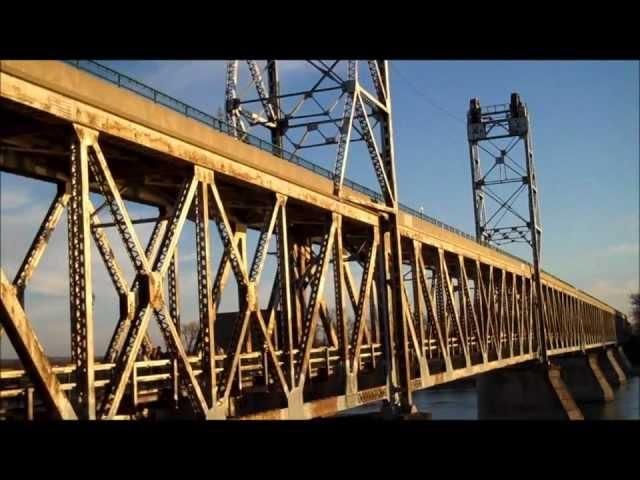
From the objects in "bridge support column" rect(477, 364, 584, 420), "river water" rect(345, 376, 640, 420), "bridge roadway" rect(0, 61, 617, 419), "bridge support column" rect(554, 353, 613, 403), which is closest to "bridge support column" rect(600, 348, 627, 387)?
"river water" rect(345, 376, 640, 420)

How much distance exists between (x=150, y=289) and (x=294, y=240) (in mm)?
13689

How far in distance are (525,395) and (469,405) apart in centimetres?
1948

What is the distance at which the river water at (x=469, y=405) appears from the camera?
63.1m

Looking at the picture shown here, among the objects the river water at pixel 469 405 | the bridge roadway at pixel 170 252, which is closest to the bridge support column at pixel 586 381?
the river water at pixel 469 405

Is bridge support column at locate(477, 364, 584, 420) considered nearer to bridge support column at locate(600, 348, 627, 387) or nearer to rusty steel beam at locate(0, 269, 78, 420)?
rusty steel beam at locate(0, 269, 78, 420)

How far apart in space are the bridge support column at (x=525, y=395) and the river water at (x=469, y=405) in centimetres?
222

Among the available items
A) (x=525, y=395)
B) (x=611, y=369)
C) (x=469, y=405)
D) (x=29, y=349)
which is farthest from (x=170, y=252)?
(x=611, y=369)

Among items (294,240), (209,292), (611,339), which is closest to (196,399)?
(209,292)

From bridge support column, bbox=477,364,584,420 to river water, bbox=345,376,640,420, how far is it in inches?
87.3

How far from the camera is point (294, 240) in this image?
2530 centimetres

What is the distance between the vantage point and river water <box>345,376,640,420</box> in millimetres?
63062

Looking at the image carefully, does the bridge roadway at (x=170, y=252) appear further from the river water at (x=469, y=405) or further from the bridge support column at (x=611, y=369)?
the bridge support column at (x=611, y=369)

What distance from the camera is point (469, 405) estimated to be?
245ft
